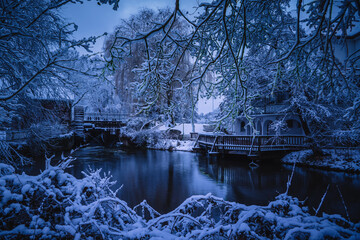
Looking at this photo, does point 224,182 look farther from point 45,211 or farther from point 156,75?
point 45,211

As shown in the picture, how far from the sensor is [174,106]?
3.33 metres

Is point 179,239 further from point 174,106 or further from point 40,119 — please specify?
point 40,119

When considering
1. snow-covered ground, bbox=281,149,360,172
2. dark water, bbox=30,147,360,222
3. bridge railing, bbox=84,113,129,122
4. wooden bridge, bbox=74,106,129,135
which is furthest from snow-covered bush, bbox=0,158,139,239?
bridge railing, bbox=84,113,129,122

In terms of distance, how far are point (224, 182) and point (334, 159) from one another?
8.67 metres

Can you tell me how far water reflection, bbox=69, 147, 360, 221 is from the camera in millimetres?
8633

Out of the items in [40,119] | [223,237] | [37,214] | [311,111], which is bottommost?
[223,237]

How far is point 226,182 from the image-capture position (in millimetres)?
11492

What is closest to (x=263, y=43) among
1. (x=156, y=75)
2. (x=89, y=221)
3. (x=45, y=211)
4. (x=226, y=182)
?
(x=156, y=75)

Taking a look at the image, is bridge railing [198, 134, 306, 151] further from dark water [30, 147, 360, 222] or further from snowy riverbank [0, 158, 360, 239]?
snowy riverbank [0, 158, 360, 239]

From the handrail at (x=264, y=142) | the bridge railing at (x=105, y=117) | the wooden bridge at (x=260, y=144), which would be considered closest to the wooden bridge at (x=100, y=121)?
the bridge railing at (x=105, y=117)

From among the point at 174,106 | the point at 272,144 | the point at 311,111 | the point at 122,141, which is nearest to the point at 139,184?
the point at 174,106

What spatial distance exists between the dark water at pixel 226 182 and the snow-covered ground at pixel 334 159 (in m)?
0.62

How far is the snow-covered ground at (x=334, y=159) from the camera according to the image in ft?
40.0

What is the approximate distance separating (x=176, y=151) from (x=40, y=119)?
17662mm
